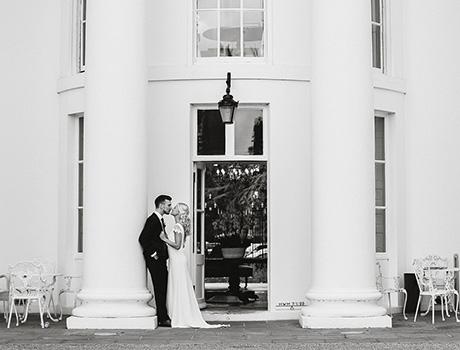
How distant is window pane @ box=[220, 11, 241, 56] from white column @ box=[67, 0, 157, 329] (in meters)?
1.86

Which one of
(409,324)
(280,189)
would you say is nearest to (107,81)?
(280,189)

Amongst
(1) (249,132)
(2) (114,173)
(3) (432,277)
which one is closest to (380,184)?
(3) (432,277)

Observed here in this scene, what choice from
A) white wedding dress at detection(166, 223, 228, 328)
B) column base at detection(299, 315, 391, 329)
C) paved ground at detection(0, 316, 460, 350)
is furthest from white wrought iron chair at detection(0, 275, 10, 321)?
column base at detection(299, 315, 391, 329)

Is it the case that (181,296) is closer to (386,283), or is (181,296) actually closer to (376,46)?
(386,283)

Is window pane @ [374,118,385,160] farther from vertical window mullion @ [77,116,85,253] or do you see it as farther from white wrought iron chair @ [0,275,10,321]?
white wrought iron chair @ [0,275,10,321]

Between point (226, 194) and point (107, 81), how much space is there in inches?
457

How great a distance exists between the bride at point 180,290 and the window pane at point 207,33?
8.47 feet

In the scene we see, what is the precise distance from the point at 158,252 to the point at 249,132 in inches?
97.4

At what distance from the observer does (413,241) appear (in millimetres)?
14992

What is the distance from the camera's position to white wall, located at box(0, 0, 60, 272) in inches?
591

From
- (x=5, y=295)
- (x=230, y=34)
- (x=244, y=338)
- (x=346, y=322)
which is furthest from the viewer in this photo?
(x=230, y=34)

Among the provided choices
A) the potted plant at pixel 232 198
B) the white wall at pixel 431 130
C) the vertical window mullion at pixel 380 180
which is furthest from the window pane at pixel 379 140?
the potted plant at pixel 232 198

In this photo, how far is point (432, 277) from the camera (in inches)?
558

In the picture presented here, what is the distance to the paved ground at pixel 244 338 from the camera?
413 inches
